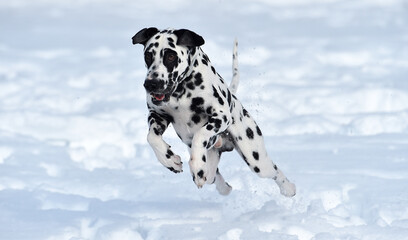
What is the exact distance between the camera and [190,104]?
12023mm

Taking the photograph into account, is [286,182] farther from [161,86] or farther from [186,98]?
[161,86]

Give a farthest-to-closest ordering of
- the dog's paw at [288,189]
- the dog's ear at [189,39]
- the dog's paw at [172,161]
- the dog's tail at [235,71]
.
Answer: the dog's paw at [288,189]
the dog's tail at [235,71]
the dog's paw at [172,161]
the dog's ear at [189,39]

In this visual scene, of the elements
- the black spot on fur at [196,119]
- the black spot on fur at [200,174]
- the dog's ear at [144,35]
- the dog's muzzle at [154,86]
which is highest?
the dog's ear at [144,35]

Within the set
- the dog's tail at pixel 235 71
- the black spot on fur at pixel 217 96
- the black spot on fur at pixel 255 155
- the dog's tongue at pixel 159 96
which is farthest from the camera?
the dog's tail at pixel 235 71

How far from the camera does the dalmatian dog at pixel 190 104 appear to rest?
11320 millimetres

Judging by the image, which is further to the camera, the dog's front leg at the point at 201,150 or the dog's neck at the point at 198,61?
the dog's neck at the point at 198,61

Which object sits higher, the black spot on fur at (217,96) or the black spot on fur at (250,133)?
Result: the black spot on fur at (217,96)

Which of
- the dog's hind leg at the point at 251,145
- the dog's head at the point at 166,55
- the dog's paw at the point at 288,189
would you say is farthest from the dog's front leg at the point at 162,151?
the dog's paw at the point at 288,189

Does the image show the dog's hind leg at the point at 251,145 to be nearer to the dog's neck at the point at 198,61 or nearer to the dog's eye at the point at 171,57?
the dog's neck at the point at 198,61

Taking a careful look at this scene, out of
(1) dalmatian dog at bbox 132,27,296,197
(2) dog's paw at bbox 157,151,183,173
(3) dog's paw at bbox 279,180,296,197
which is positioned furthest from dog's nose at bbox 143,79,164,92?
(3) dog's paw at bbox 279,180,296,197

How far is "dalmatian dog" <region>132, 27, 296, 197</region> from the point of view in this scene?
11.3 m

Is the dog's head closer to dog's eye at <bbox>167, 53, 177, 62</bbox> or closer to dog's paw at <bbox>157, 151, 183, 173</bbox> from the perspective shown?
dog's eye at <bbox>167, 53, 177, 62</bbox>

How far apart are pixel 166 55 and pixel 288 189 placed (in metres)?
4.65

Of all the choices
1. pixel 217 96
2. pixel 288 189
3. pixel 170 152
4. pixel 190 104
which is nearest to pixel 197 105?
pixel 190 104
